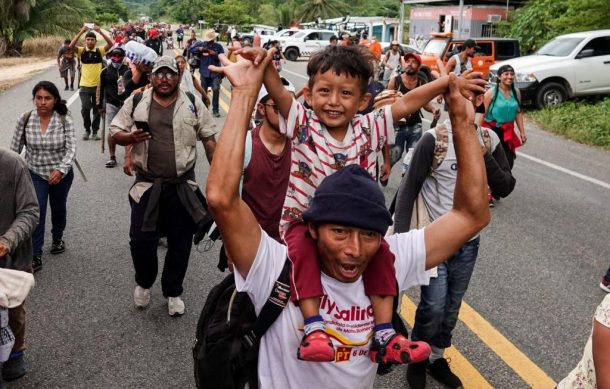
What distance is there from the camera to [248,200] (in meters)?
3.91

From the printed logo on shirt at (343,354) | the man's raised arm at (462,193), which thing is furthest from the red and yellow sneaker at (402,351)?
the man's raised arm at (462,193)

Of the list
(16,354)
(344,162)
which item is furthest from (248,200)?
(16,354)

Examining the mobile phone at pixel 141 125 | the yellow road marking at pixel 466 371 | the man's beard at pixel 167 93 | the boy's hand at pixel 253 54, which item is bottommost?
the yellow road marking at pixel 466 371

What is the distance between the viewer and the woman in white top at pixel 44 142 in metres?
5.47

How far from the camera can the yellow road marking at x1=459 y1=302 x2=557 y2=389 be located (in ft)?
12.6

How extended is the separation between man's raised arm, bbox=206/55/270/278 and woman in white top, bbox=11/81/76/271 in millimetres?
4174

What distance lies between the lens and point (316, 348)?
1.78m

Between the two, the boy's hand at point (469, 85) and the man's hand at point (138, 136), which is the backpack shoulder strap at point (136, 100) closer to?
the man's hand at point (138, 136)

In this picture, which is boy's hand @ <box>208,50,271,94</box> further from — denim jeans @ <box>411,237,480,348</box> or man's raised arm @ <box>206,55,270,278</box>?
denim jeans @ <box>411,237,480,348</box>

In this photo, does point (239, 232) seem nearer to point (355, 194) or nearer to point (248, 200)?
point (355, 194)

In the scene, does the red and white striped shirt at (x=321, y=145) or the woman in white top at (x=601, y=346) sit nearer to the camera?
the woman in white top at (x=601, y=346)

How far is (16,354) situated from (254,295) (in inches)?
99.5

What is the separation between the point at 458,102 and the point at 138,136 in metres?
2.74

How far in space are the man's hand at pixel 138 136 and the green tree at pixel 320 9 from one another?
67912 millimetres
